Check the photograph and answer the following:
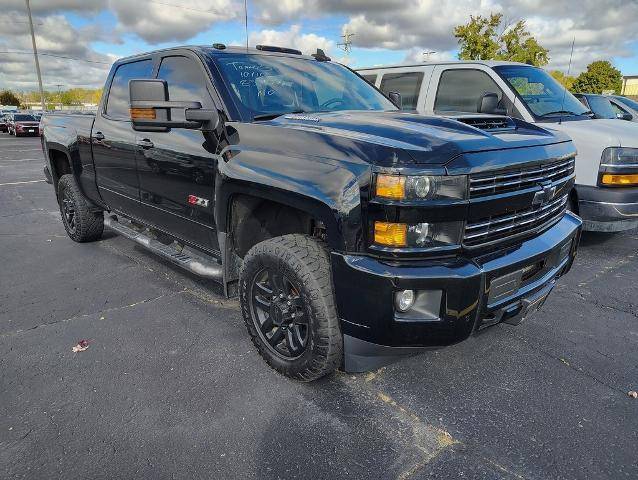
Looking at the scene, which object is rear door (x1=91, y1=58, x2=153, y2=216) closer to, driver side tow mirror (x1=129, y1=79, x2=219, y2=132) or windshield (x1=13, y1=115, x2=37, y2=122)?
driver side tow mirror (x1=129, y1=79, x2=219, y2=132)

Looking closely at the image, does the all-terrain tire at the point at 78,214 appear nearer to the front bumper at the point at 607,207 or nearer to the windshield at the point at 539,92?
the windshield at the point at 539,92

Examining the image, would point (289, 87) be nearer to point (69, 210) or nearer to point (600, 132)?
point (600, 132)

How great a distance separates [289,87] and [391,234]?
1697mm

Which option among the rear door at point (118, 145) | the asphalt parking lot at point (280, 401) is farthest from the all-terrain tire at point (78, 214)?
the asphalt parking lot at point (280, 401)

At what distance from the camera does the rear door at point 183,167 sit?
10.4 ft

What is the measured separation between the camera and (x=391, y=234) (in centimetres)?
216

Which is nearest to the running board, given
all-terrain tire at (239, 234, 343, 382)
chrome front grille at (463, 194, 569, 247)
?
all-terrain tire at (239, 234, 343, 382)

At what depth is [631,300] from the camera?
403 cm

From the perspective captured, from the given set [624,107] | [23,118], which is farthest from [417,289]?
[23,118]

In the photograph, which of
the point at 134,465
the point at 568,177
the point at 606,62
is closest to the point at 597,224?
the point at 568,177

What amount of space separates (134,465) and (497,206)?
2.08 m

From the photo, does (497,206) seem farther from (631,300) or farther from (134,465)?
(631,300)

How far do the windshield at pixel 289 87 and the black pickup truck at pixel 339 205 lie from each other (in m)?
0.01

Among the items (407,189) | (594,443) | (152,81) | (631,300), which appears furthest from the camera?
(631,300)
